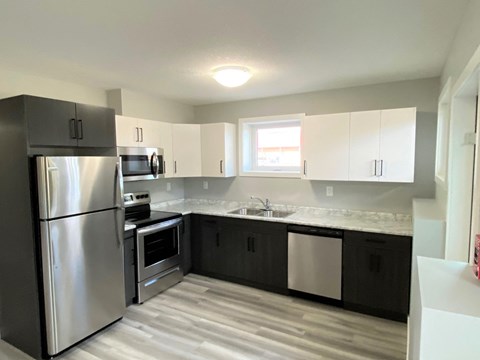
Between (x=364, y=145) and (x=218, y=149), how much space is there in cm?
191

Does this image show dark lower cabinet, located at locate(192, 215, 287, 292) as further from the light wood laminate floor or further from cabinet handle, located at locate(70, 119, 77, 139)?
cabinet handle, located at locate(70, 119, 77, 139)

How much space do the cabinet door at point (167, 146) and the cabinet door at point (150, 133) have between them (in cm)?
4

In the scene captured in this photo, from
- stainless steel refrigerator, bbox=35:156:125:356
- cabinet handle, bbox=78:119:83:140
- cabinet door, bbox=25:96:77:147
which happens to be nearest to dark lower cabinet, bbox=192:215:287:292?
stainless steel refrigerator, bbox=35:156:125:356

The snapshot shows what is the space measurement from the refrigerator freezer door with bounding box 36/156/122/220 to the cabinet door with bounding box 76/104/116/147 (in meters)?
0.25

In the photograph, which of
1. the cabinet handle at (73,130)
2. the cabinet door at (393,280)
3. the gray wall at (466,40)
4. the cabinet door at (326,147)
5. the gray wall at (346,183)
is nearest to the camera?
the gray wall at (466,40)

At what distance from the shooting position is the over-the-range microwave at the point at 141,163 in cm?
328

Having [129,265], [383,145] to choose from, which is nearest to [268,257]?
[129,265]

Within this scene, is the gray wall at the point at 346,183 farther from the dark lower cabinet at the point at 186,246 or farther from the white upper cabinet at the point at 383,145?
the dark lower cabinet at the point at 186,246

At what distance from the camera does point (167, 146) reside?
3.98 meters

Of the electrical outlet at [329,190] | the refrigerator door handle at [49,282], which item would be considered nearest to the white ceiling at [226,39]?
the electrical outlet at [329,190]

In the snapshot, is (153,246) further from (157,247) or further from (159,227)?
(159,227)

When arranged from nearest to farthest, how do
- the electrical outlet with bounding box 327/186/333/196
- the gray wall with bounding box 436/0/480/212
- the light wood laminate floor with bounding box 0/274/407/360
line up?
the gray wall with bounding box 436/0/480/212
the light wood laminate floor with bounding box 0/274/407/360
the electrical outlet with bounding box 327/186/333/196

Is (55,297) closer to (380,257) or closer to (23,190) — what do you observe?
(23,190)

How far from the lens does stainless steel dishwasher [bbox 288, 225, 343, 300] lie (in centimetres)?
313
